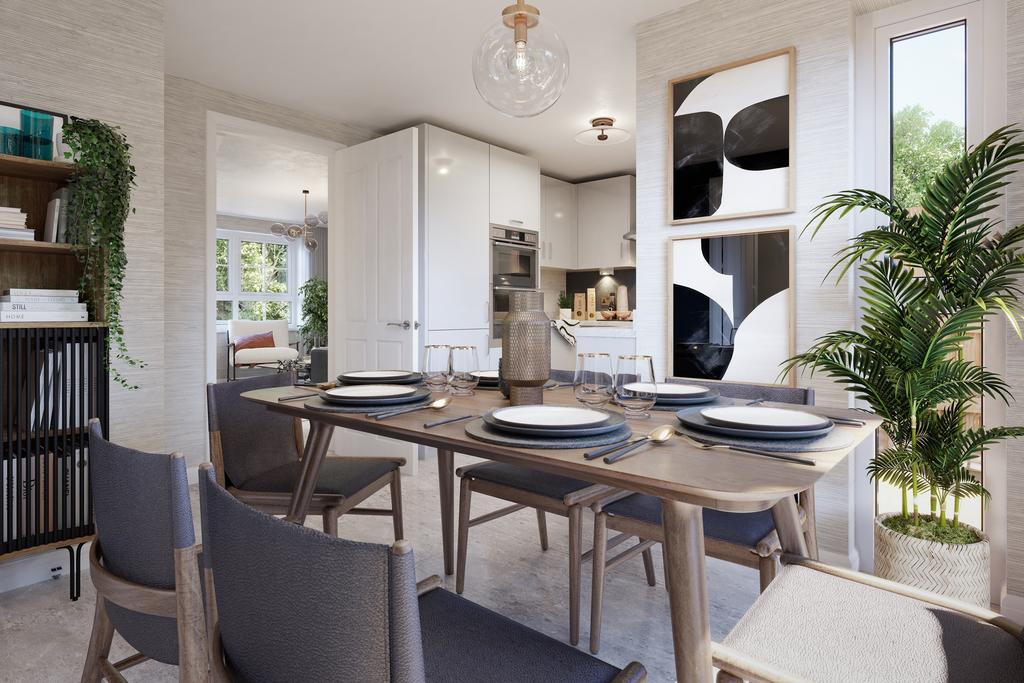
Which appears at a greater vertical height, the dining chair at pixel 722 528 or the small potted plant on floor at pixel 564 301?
the small potted plant on floor at pixel 564 301

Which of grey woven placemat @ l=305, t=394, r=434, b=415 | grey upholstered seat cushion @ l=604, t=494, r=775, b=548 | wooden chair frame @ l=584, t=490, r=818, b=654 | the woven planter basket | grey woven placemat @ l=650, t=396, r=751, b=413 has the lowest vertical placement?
the woven planter basket

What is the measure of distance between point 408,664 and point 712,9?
116 inches

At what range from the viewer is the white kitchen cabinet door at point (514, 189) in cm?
452

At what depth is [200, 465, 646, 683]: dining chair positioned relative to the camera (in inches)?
21.2

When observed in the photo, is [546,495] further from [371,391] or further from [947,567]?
[947,567]

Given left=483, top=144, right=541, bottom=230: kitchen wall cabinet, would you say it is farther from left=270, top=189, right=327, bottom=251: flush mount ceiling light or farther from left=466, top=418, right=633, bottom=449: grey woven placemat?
left=466, top=418, right=633, bottom=449: grey woven placemat

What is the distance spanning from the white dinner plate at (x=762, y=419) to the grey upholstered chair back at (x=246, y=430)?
1.49m

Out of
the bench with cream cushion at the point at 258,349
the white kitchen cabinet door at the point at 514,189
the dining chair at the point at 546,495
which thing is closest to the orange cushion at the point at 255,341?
the bench with cream cushion at the point at 258,349

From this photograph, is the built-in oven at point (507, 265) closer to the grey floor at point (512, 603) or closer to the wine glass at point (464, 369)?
the grey floor at point (512, 603)

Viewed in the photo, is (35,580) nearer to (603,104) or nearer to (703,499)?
(703,499)

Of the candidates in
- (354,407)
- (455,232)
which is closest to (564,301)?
(455,232)

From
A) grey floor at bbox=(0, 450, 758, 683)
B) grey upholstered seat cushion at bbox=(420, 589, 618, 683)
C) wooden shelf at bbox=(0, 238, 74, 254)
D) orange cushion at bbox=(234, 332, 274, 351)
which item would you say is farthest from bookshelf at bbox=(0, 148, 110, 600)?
orange cushion at bbox=(234, 332, 274, 351)

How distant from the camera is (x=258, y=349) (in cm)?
787

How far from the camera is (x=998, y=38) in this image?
6.90 ft
